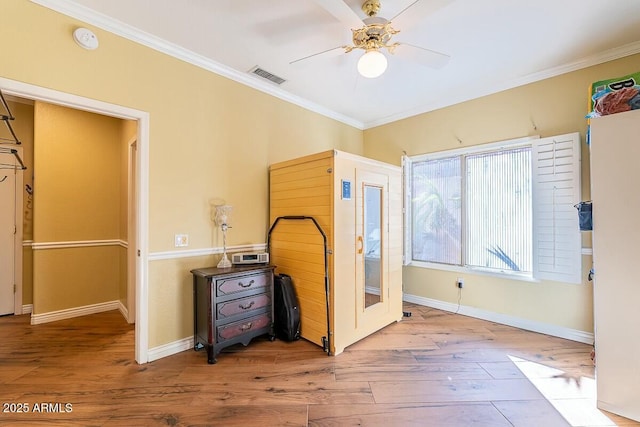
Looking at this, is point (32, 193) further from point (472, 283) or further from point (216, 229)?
point (472, 283)

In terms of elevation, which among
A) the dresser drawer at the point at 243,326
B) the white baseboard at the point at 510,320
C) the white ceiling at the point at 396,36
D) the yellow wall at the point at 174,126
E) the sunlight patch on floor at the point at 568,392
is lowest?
the sunlight patch on floor at the point at 568,392

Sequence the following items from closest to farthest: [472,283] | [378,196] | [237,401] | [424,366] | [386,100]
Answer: [237,401], [424,366], [378,196], [472,283], [386,100]

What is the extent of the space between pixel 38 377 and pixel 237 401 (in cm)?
165

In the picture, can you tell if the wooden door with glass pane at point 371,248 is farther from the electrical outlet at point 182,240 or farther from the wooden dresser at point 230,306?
the electrical outlet at point 182,240

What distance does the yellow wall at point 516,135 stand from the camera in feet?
8.98

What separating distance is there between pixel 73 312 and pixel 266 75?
381 centimetres

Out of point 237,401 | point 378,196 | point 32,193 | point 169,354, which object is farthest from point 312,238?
point 32,193

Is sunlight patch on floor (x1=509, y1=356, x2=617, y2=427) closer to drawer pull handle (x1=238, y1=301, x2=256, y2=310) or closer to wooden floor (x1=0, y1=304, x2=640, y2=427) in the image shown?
wooden floor (x1=0, y1=304, x2=640, y2=427)

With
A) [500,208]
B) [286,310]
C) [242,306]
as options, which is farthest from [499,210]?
[242,306]

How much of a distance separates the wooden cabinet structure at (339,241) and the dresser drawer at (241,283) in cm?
35

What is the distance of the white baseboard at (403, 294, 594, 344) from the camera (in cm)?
277

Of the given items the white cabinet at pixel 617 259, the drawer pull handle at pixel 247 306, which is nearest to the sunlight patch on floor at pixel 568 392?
the white cabinet at pixel 617 259

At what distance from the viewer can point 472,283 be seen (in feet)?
11.4

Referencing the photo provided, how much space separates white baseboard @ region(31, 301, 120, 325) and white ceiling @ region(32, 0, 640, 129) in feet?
10.9
